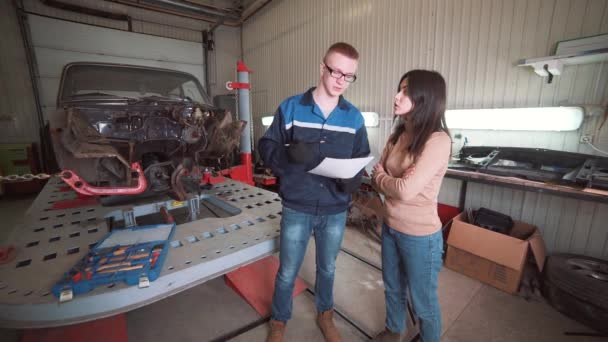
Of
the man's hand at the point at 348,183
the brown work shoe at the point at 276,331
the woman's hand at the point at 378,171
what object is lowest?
the brown work shoe at the point at 276,331

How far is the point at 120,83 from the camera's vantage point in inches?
96.8

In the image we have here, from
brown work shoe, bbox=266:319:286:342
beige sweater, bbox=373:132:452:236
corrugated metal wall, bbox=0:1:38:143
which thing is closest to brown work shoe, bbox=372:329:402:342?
brown work shoe, bbox=266:319:286:342

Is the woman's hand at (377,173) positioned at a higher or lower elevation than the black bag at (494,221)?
higher


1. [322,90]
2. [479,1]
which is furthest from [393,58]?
[322,90]

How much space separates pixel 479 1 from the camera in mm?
2566

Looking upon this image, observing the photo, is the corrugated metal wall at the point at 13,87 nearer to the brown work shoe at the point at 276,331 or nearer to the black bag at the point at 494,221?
the brown work shoe at the point at 276,331

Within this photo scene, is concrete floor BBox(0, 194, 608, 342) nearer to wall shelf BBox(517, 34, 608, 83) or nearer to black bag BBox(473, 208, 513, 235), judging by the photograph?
black bag BBox(473, 208, 513, 235)

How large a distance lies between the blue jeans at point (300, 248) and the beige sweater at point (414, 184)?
0.93 ft

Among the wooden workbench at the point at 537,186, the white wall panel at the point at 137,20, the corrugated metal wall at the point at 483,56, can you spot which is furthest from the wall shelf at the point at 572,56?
the white wall panel at the point at 137,20

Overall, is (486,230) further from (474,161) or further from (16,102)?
(16,102)

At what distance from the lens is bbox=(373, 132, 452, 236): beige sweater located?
1.13m

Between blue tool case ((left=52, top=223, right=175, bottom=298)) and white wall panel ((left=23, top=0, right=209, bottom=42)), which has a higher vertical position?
white wall panel ((left=23, top=0, right=209, bottom=42))

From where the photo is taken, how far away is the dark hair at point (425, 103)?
1.16 m

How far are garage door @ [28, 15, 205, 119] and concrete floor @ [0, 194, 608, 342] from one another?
4.94 metres
